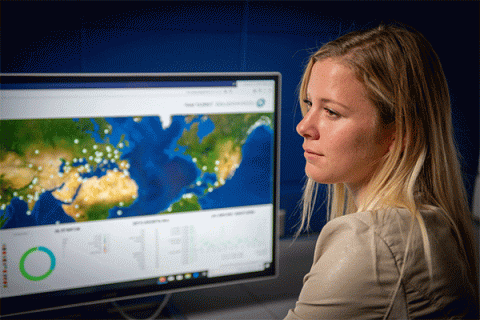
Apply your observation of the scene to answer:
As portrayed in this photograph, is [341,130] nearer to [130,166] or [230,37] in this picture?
[130,166]

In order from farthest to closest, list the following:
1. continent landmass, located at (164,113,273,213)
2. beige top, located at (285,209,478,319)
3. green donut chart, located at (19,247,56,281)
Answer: continent landmass, located at (164,113,273,213)
green donut chart, located at (19,247,56,281)
beige top, located at (285,209,478,319)

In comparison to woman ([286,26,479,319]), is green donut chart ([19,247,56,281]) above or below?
below

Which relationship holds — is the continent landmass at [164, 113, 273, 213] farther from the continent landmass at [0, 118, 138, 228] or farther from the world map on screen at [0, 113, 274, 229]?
the continent landmass at [0, 118, 138, 228]

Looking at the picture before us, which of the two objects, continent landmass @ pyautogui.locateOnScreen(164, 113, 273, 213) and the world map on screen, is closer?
the world map on screen

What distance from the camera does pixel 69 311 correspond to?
107 cm

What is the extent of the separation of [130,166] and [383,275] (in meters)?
0.57

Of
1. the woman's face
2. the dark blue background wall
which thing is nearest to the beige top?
the woman's face

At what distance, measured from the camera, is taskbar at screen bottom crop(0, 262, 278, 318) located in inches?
36.3

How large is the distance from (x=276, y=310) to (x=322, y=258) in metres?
0.35

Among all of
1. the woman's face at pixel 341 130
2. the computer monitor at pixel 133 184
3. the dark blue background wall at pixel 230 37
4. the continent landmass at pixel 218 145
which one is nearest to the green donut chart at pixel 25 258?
the computer monitor at pixel 133 184

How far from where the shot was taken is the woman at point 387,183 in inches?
27.6

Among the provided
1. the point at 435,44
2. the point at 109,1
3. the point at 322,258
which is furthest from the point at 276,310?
the point at 435,44

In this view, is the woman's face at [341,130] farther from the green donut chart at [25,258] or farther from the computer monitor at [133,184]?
the green donut chart at [25,258]

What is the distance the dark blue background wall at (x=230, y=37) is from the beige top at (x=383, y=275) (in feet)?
2.34
